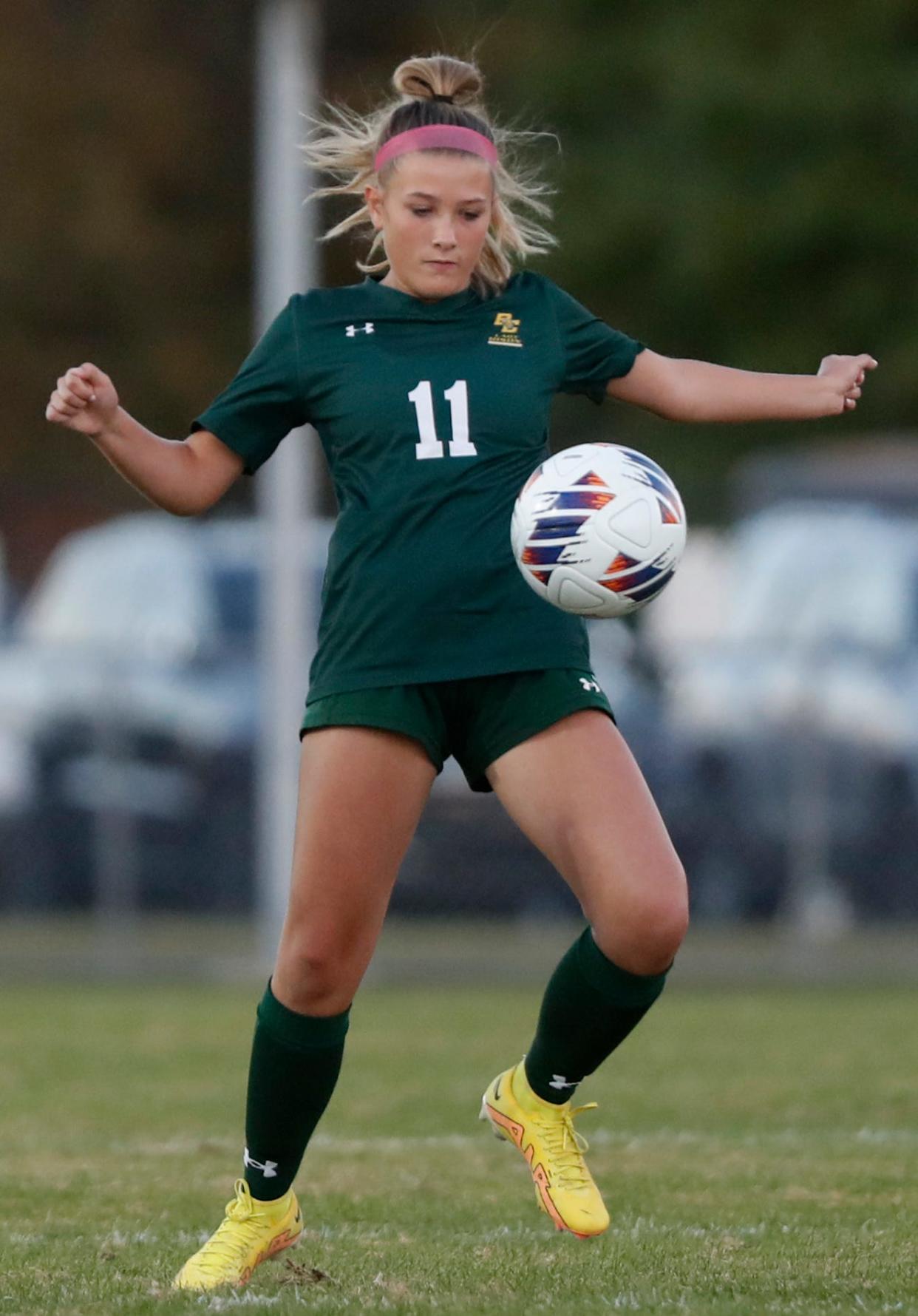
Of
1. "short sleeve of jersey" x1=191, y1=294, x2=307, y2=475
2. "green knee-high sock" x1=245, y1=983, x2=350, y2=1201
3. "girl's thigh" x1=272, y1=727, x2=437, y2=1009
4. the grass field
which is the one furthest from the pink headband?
the grass field

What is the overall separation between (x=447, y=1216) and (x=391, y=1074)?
3.11 metres

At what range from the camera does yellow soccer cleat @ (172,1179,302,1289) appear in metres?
5.21

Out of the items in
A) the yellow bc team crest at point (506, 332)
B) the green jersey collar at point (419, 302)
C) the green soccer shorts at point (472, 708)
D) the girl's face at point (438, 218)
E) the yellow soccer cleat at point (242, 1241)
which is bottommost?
the yellow soccer cleat at point (242, 1241)

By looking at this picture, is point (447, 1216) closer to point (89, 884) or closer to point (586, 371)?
point (586, 371)

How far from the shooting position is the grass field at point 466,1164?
5.16m

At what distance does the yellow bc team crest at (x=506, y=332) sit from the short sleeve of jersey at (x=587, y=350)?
11 cm

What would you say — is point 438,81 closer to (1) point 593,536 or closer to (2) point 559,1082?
(1) point 593,536

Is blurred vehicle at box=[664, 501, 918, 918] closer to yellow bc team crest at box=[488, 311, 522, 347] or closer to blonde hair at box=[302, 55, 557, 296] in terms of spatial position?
blonde hair at box=[302, 55, 557, 296]

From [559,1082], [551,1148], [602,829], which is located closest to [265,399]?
[602,829]

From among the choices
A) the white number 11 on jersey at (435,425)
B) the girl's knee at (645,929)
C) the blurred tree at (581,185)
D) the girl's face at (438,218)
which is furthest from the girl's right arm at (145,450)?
the blurred tree at (581,185)

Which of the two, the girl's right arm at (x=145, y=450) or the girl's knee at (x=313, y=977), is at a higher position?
the girl's right arm at (x=145, y=450)

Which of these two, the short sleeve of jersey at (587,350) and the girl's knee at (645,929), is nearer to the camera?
the girl's knee at (645,929)

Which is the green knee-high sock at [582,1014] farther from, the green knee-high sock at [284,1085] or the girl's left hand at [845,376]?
the girl's left hand at [845,376]

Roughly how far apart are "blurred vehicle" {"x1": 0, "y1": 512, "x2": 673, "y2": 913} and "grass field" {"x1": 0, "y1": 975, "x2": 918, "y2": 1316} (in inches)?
90.1
